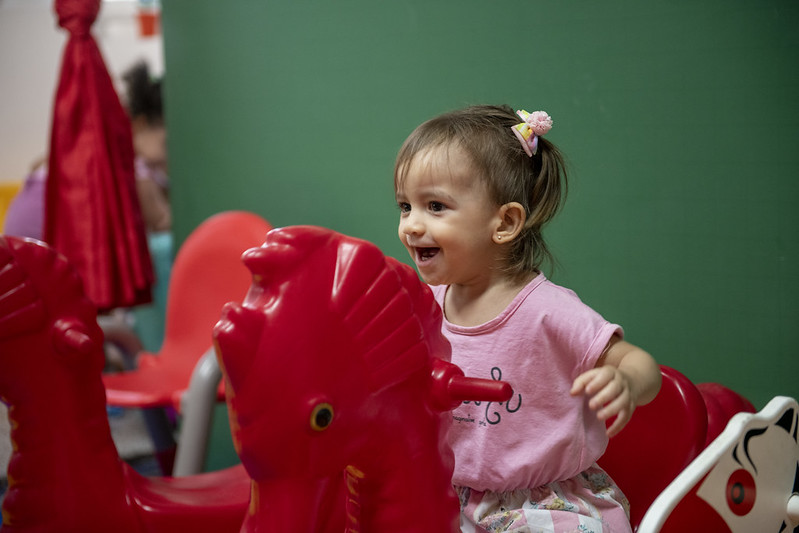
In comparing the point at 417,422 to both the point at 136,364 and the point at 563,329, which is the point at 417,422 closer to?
the point at 563,329

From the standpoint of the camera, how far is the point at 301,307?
59cm

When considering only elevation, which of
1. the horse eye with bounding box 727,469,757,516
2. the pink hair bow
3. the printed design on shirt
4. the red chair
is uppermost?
the pink hair bow

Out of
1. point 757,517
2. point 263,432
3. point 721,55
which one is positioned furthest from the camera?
point 721,55

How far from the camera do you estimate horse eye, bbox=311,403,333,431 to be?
0.59m

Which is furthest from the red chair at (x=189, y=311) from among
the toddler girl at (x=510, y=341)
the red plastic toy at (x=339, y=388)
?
the red plastic toy at (x=339, y=388)

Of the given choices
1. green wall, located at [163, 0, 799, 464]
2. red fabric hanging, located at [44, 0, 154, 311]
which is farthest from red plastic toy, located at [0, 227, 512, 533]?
red fabric hanging, located at [44, 0, 154, 311]

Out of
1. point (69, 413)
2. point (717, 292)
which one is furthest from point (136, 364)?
point (717, 292)

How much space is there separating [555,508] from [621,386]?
8.2 inches

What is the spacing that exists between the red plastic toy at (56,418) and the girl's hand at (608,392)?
48 centimetres

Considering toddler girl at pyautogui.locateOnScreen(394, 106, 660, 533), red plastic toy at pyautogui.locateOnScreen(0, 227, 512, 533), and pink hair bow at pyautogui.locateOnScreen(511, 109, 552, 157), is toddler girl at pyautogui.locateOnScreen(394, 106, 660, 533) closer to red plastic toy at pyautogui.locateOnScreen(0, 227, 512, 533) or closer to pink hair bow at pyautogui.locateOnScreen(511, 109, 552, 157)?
pink hair bow at pyautogui.locateOnScreen(511, 109, 552, 157)

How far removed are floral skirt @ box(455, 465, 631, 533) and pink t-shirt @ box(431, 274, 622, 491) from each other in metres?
0.01

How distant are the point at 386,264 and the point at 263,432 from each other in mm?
152

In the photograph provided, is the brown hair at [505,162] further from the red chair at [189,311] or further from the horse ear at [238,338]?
the red chair at [189,311]

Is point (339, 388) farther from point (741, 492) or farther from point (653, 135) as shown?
point (653, 135)
